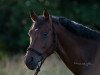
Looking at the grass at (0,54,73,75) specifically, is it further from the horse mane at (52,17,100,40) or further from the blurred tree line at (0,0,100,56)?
the blurred tree line at (0,0,100,56)

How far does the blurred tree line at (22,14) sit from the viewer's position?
1862 cm

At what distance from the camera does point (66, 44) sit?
751 centimetres

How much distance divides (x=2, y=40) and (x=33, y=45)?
1468 cm

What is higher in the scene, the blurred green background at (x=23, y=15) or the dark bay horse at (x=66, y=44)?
the dark bay horse at (x=66, y=44)

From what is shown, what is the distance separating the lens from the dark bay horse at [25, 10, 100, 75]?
7.34m

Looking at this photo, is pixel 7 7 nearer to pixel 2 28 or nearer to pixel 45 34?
pixel 2 28

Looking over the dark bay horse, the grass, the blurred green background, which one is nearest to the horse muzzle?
the dark bay horse

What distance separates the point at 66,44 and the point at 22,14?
12917mm

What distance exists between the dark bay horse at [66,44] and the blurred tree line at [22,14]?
986cm

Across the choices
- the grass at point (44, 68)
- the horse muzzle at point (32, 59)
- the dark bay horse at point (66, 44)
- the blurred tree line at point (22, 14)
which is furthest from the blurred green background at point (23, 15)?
the horse muzzle at point (32, 59)

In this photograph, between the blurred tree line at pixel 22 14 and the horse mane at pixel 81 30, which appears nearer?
the horse mane at pixel 81 30

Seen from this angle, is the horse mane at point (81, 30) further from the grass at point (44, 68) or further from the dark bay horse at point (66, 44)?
the grass at point (44, 68)

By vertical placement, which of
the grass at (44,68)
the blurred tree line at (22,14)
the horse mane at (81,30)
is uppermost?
the horse mane at (81,30)

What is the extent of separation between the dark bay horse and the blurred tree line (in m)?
9.86
